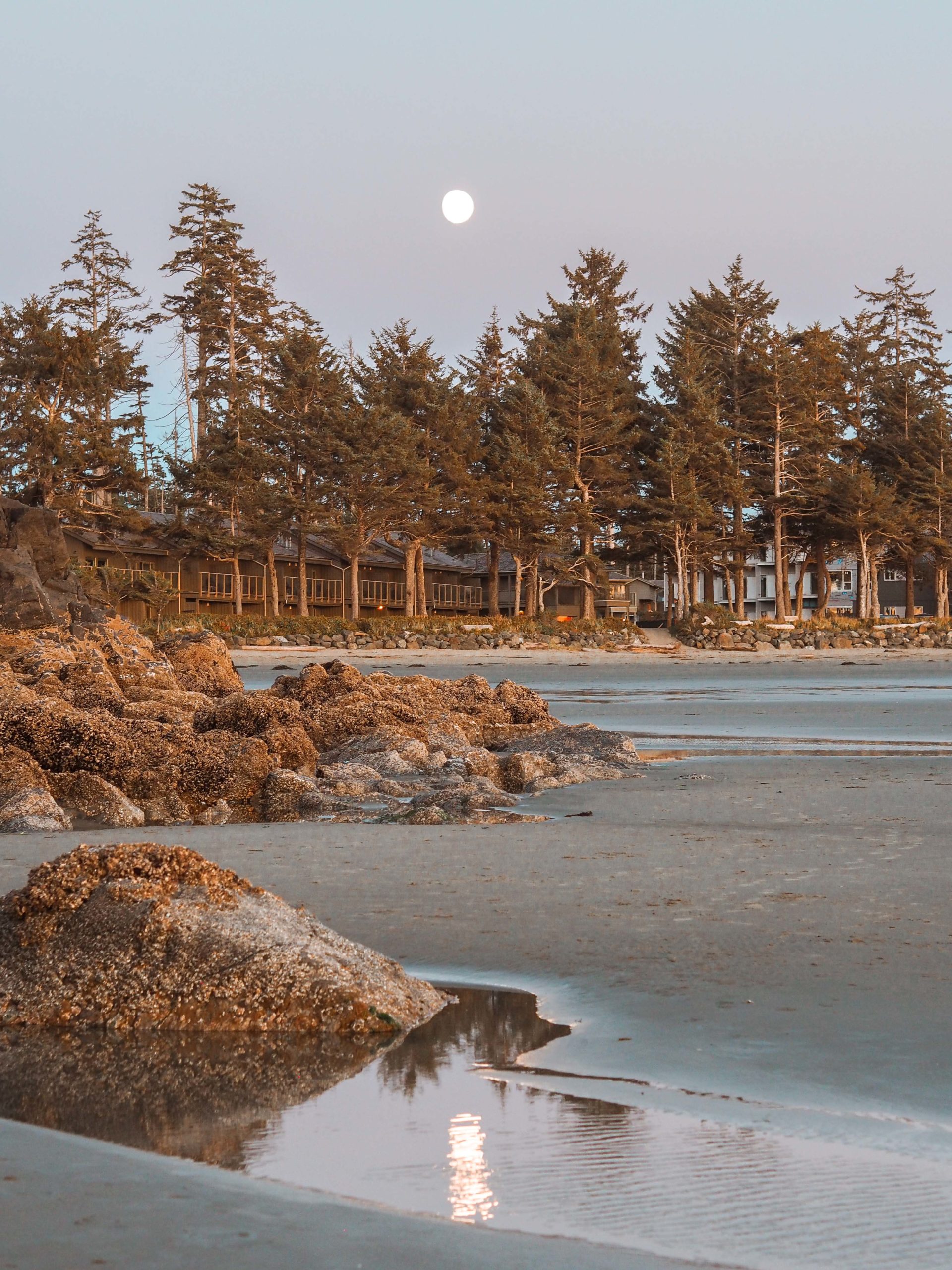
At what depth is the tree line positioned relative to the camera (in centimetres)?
4900

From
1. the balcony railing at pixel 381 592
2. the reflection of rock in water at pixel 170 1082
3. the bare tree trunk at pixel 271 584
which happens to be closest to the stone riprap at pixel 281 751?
the reflection of rock in water at pixel 170 1082

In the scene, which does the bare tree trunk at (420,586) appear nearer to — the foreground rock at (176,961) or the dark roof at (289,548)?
the dark roof at (289,548)

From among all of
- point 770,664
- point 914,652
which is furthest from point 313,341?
point 914,652

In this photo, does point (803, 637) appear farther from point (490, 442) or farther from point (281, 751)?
point (281, 751)

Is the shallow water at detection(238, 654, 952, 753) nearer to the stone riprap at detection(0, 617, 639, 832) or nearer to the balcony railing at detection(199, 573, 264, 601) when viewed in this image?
the stone riprap at detection(0, 617, 639, 832)

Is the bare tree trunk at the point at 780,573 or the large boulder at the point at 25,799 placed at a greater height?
the bare tree trunk at the point at 780,573

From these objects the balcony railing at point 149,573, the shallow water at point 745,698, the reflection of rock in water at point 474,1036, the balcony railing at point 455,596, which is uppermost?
the balcony railing at point 149,573

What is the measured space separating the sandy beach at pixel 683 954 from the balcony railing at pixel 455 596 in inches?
2289

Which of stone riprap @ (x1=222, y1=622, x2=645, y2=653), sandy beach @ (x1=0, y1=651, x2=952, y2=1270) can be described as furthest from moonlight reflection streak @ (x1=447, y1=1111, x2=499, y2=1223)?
stone riprap @ (x1=222, y1=622, x2=645, y2=653)

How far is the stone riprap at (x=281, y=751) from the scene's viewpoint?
8.95m

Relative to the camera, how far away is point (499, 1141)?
10.2ft

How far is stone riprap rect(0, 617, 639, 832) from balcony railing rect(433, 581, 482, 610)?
51941 millimetres

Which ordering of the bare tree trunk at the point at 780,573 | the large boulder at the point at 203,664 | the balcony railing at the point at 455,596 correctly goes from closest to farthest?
the large boulder at the point at 203,664 → the bare tree trunk at the point at 780,573 → the balcony railing at the point at 455,596

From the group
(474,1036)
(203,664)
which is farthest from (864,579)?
(474,1036)
